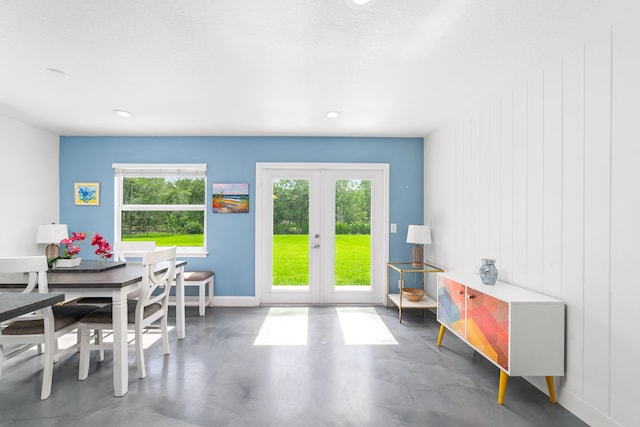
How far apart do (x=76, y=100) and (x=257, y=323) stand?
9.97 feet

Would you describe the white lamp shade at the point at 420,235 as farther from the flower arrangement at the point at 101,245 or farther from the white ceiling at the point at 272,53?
the flower arrangement at the point at 101,245

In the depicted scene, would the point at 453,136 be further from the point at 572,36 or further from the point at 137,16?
the point at 137,16

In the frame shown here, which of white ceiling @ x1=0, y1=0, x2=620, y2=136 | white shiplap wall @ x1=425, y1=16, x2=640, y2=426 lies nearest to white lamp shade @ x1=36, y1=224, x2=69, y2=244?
white ceiling @ x1=0, y1=0, x2=620, y2=136

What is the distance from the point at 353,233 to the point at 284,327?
166cm

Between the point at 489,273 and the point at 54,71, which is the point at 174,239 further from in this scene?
the point at 489,273

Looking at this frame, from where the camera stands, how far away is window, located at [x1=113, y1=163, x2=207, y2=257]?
4484 mm

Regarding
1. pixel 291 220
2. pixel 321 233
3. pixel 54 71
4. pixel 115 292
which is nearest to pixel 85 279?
pixel 115 292

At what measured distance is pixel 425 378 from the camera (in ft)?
8.12

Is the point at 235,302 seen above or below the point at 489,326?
below

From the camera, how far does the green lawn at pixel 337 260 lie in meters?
4.52

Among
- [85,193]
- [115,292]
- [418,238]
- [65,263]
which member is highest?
[85,193]

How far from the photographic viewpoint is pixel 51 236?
396 centimetres

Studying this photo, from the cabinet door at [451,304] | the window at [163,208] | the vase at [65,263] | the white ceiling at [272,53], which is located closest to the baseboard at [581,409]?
the cabinet door at [451,304]

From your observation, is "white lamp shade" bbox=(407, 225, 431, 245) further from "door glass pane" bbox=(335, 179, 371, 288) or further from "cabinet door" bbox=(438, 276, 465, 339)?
"cabinet door" bbox=(438, 276, 465, 339)
